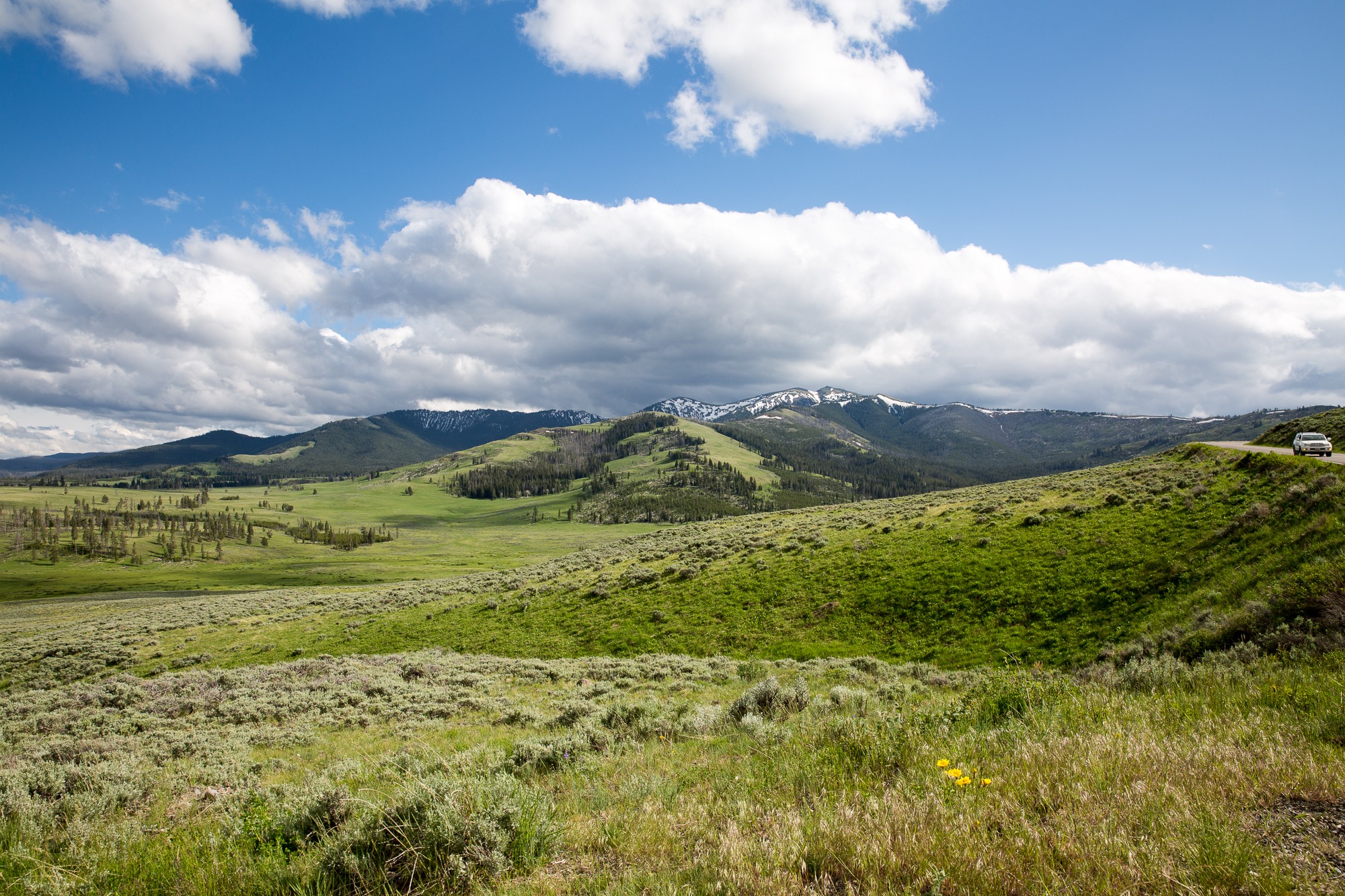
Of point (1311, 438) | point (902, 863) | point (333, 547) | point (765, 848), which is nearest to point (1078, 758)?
point (902, 863)

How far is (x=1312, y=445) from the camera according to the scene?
102 ft

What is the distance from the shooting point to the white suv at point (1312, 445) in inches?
1207

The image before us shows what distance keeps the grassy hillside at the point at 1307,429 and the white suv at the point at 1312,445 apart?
1350 centimetres

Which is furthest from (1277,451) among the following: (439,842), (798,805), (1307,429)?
(439,842)

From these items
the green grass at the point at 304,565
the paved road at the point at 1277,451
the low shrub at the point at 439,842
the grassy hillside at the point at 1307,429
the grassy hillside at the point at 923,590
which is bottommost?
the green grass at the point at 304,565

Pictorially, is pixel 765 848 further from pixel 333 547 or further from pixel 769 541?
pixel 333 547

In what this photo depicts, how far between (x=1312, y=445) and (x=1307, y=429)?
3068 centimetres

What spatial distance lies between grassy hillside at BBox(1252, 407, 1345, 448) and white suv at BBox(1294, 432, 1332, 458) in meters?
13.5

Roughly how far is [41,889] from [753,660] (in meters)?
17.9

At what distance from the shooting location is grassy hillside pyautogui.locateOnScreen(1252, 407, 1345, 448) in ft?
151

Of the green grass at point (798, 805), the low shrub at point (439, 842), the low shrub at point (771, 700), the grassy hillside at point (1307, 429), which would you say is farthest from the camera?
the grassy hillside at point (1307, 429)

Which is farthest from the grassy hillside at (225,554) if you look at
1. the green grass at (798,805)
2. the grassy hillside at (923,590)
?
the green grass at (798,805)

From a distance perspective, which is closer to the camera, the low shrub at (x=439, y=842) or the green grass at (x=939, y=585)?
the low shrub at (x=439, y=842)

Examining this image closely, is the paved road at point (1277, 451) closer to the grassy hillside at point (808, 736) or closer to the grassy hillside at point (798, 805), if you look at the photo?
the grassy hillside at point (808, 736)
